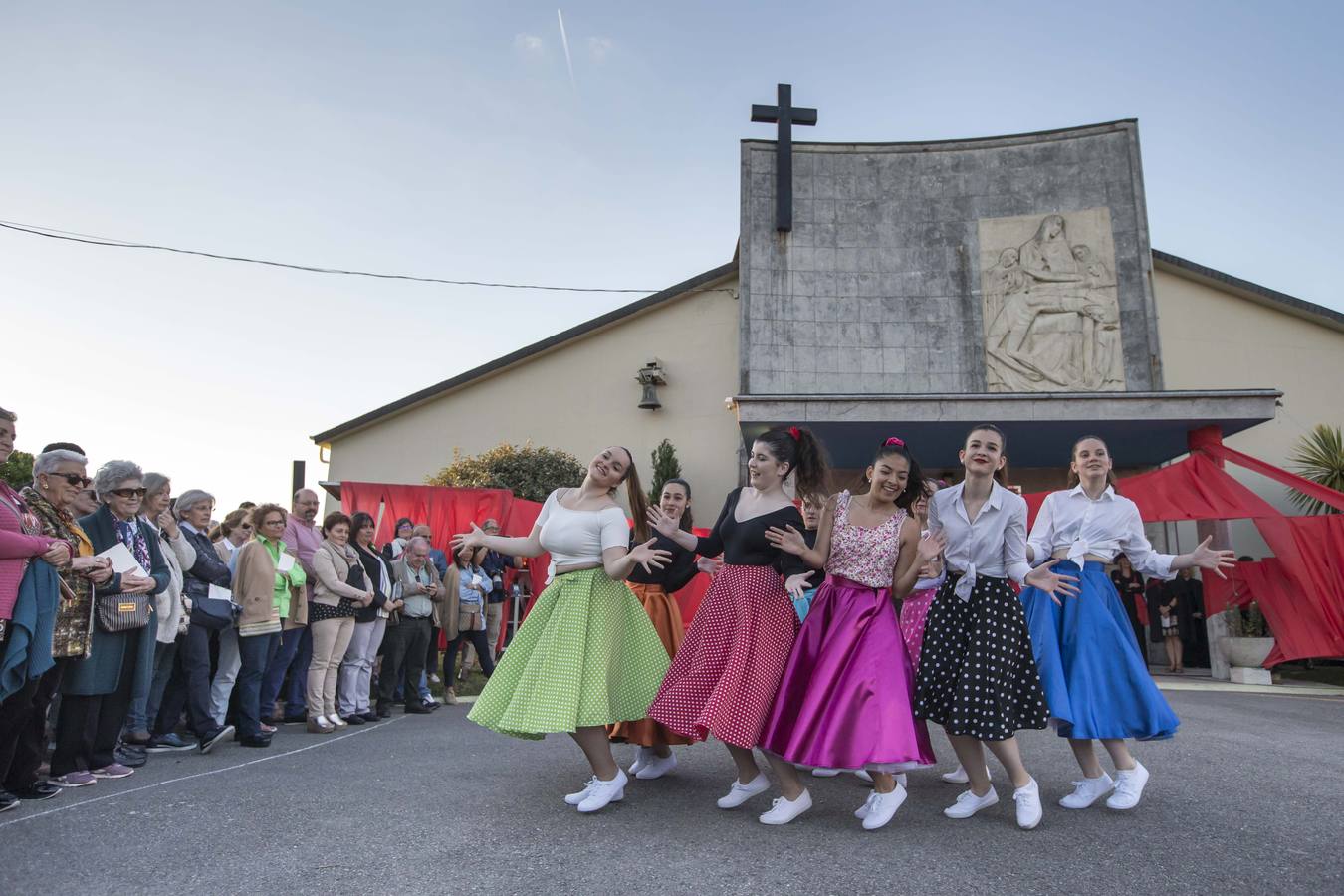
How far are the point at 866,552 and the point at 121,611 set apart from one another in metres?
4.53

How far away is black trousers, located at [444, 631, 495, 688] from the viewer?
33.9ft

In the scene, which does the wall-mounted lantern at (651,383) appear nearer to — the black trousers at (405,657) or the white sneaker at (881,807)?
the black trousers at (405,657)

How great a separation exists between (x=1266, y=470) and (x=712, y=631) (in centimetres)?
1234

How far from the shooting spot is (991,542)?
4656 millimetres

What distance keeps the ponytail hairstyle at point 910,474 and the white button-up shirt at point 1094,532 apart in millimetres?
852

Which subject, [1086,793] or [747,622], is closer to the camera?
[747,622]

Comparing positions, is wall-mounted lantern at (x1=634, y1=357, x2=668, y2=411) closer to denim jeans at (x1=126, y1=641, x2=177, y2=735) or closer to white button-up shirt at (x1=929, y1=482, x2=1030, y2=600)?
denim jeans at (x1=126, y1=641, x2=177, y2=735)

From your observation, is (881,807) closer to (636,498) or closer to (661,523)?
(661,523)

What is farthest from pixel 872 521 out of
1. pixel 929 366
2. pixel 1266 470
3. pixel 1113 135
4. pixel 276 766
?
pixel 1113 135

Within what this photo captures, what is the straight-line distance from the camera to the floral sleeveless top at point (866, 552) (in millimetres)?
4566

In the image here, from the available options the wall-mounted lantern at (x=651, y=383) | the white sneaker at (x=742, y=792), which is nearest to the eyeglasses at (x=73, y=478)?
the white sneaker at (x=742, y=792)

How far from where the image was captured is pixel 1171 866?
369 centimetres

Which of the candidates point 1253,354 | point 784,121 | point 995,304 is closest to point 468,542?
point 995,304

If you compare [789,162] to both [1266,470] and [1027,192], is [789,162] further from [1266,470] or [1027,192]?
[1266,470]
